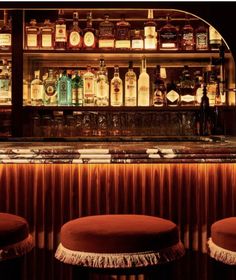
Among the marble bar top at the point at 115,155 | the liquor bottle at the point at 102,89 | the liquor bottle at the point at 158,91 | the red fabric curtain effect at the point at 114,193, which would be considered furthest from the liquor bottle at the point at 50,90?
the marble bar top at the point at 115,155

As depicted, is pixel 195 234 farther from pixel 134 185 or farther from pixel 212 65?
pixel 212 65

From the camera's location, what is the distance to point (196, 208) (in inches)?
86.2

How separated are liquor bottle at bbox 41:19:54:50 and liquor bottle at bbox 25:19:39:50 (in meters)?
0.04

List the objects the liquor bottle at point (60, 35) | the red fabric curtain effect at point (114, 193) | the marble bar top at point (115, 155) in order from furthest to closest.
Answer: the liquor bottle at point (60, 35)
the red fabric curtain effect at point (114, 193)
the marble bar top at point (115, 155)

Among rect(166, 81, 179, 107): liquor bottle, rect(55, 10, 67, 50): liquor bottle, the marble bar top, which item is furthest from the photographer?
rect(166, 81, 179, 107): liquor bottle

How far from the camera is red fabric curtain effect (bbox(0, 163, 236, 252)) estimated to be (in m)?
2.17

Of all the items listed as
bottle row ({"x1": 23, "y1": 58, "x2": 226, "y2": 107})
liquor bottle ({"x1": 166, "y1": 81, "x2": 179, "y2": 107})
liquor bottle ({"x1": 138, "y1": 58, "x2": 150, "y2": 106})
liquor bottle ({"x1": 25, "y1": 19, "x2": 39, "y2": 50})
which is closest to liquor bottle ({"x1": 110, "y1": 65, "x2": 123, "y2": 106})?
bottle row ({"x1": 23, "y1": 58, "x2": 226, "y2": 107})

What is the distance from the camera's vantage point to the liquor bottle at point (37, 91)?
12.9 ft

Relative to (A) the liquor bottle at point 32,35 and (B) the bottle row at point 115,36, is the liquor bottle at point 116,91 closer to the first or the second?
(B) the bottle row at point 115,36

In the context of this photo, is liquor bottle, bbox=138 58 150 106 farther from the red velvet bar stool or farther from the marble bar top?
the red velvet bar stool

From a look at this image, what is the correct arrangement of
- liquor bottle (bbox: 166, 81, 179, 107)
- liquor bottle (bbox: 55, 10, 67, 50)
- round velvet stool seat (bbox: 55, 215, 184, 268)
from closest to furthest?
round velvet stool seat (bbox: 55, 215, 184, 268) < liquor bottle (bbox: 55, 10, 67, 50) < liquor bottle (bbox: 166, 81, 179, 107)

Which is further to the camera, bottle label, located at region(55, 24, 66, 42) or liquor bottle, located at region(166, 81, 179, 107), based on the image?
liquor bottle, located at region(166, 81, 179, 107)

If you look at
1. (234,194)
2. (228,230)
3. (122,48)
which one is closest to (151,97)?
(122,48)

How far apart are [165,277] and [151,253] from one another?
0.42ft
